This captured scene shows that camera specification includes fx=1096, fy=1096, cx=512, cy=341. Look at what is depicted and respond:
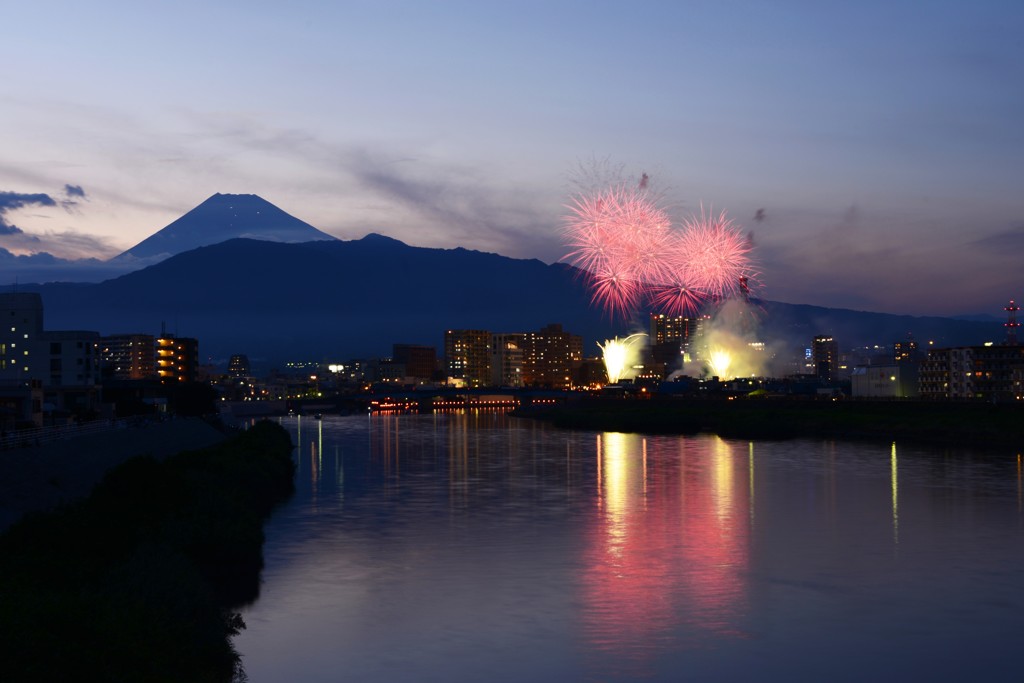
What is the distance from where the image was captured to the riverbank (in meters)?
69.9

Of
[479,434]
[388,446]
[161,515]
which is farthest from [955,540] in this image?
[479,434]

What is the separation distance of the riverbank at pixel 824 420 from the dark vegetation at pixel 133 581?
51.3 m

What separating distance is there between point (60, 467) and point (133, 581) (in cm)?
1637

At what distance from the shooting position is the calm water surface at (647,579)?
64.0 ft

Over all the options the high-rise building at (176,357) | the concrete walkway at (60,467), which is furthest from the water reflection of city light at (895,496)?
the high-rise building at (176,357)

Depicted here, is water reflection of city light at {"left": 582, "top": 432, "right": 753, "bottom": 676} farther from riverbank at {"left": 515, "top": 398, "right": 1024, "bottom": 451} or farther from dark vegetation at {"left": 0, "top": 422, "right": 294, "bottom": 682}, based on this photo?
riverbank at {"left": 515, "top": 398, "right": 1024, "bottom": 451}

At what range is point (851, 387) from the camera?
416 feet

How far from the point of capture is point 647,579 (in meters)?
26.2

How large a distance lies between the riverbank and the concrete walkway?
4861cm

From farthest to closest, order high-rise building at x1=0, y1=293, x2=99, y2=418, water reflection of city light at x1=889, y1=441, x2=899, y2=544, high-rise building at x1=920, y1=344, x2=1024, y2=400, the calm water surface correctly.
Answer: high-rise building at x1=920, y1=344, x2=1024, y2=400 < high-rise building at x1=0, y1=293, x2=99, y2=418 < water reflection of city light at x1=889, y1=441, x2=899, y2=544 < the calm water surface

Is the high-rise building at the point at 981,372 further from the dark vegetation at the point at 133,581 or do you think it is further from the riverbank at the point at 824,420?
the dark vegetation at the point at 133,581

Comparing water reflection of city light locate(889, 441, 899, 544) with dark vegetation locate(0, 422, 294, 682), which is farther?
water reflection of city light locate(889, 441, 899, 544)

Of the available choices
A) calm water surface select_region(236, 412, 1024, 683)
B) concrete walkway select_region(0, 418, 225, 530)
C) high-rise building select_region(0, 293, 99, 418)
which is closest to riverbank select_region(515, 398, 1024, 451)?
calm water surface select_region(236, 412, 1024, 683)

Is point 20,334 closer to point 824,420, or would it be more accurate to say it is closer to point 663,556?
point 824,420
